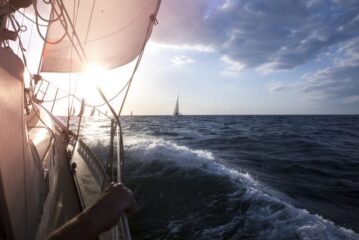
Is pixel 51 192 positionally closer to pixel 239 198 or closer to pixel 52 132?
pixel 52 132

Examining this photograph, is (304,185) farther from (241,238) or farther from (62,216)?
(62,216)

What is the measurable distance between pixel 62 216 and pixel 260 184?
5533mm

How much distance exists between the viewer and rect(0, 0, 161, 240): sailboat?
1841mm

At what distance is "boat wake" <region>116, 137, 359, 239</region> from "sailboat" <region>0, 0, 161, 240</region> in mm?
1640

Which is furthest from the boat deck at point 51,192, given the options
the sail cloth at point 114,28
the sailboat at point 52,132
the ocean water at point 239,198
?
the ocean water at point 239,198

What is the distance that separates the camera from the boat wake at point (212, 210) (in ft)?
16.1

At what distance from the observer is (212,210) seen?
583cm

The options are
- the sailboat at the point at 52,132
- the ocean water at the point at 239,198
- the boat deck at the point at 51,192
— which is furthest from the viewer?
the ocean water at the point at 239,198

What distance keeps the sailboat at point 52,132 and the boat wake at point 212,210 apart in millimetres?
1640

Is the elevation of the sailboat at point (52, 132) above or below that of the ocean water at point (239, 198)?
above

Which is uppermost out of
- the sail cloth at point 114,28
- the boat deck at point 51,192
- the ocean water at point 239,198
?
the sail cloth at point 114,28

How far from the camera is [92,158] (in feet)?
17.5

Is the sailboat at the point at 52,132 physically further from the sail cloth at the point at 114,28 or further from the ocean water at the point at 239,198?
the ocean water at the point at 239,198

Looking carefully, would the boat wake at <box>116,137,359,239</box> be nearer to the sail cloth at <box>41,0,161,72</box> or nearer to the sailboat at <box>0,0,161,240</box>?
the sailboat at <box>0,0,161,240</box>
